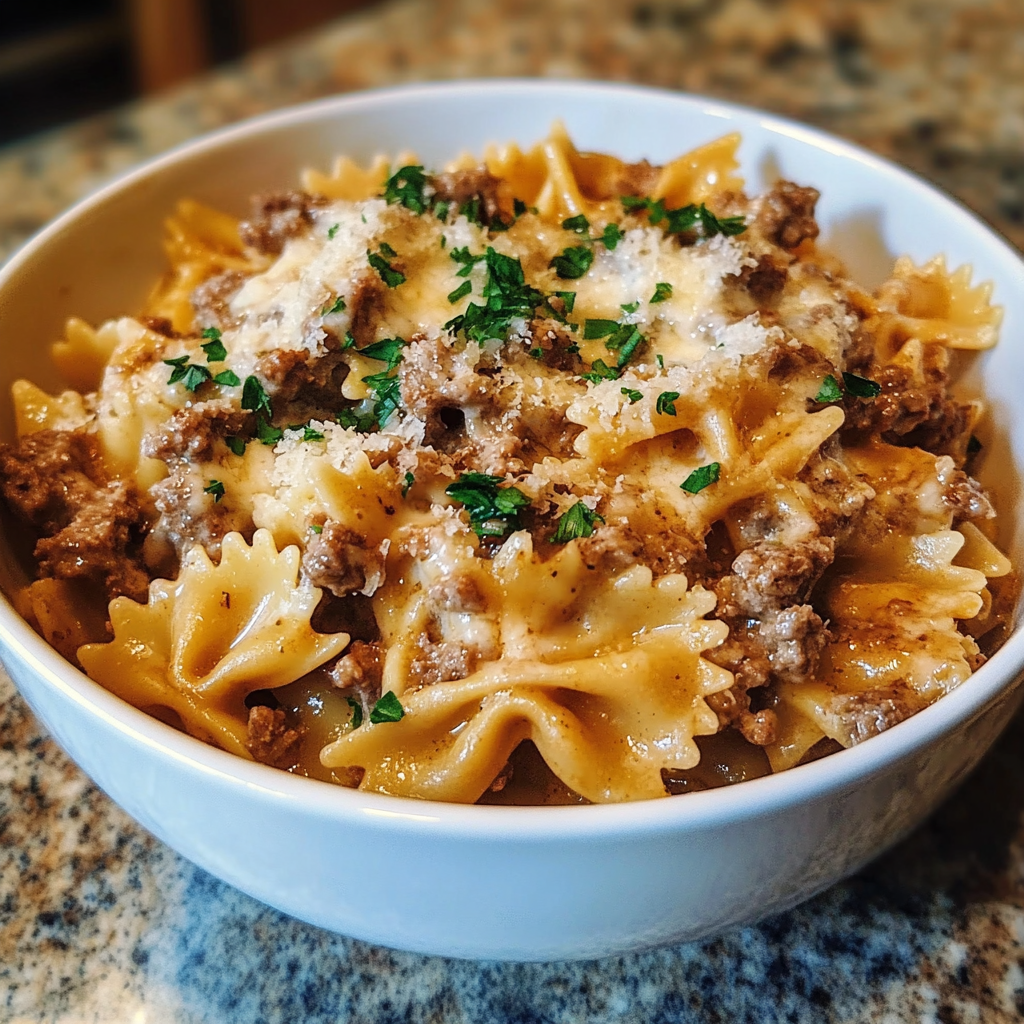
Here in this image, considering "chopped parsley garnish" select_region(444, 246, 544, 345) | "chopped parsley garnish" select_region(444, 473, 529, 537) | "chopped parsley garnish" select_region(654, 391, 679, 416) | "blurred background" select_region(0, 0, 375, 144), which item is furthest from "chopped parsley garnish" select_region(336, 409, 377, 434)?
"blurred background" select_region(0, 0, 375, 144)

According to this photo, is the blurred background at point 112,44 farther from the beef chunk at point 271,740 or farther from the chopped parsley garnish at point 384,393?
the beef chunk at point 271,740

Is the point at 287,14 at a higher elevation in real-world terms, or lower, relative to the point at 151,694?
lower

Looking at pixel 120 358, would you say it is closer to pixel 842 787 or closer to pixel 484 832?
pixel 484 832

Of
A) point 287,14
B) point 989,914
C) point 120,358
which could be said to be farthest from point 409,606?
point 287,14

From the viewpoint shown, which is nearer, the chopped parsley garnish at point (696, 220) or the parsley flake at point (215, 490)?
the parsley flake at point (215, 490)

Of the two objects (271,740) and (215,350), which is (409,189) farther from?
(271,740)

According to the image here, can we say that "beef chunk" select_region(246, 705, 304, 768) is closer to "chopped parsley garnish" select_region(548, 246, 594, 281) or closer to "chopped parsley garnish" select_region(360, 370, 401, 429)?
"chopped parsley garnish" select_region(360, 370, 401, 429)

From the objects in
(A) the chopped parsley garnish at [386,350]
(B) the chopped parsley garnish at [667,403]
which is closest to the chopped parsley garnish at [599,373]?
(B) the chopped parsley garnish at [667,403]
